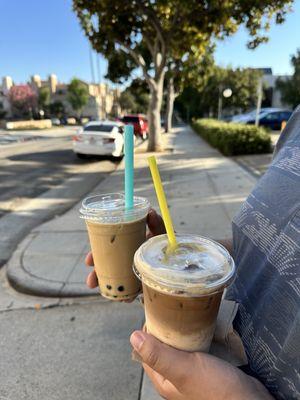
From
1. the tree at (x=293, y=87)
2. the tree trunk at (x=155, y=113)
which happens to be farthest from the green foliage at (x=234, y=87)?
the tree trunk at (x=155, y=113)

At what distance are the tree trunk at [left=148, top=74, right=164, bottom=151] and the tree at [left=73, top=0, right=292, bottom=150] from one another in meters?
0.04

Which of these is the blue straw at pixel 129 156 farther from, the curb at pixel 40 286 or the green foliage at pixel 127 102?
the green foliage at pixel 127 102

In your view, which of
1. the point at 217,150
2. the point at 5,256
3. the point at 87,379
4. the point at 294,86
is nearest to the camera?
the point at 87,379

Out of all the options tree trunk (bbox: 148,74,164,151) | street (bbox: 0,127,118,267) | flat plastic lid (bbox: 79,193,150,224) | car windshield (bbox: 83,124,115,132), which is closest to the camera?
flat plastic lid (bbox: 79,193,150,224)

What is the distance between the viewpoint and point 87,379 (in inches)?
88.2

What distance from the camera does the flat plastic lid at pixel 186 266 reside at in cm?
94

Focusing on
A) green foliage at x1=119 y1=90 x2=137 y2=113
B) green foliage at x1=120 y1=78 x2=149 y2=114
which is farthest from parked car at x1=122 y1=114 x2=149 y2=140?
green foliage at x1=119 y1=90 x2=137 y2=113

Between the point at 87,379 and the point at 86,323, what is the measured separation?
0.60 meters

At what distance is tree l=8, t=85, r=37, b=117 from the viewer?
57719mm

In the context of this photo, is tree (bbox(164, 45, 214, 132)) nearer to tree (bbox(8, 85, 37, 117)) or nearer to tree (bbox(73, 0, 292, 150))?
tree (bbox(73, 0, 292, 150))

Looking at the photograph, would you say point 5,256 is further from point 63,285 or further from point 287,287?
point 287,287

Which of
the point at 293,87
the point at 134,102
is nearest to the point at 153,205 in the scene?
the point at 293,87

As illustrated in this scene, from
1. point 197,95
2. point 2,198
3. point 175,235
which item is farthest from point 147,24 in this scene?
point 197,95

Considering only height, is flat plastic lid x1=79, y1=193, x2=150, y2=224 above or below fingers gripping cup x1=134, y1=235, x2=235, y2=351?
above
